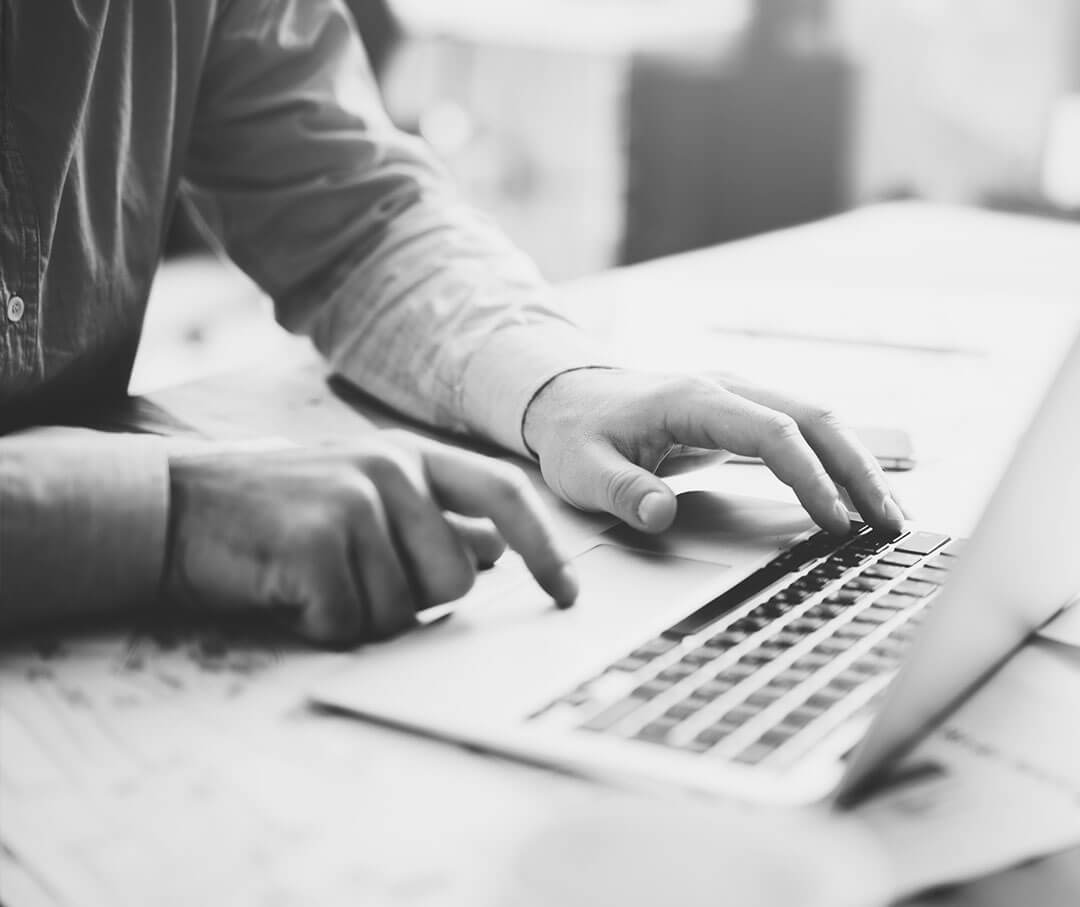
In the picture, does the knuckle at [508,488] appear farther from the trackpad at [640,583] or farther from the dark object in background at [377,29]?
the dark object in background at [377,29]

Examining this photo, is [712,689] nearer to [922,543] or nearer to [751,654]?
[751,654]

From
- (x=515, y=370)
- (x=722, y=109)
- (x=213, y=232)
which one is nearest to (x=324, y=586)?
(x=515, y=370)

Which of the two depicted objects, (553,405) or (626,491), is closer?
(626,491)

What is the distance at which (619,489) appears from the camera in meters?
0.69

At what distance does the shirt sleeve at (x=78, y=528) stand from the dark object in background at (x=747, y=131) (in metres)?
3.36

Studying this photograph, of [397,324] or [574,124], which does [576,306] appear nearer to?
[397,324]

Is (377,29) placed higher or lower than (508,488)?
higher

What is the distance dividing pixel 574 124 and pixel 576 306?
9.01ft

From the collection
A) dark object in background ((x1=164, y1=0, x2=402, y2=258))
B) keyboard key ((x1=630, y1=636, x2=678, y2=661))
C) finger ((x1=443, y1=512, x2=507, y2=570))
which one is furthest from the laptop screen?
dark object in background ((x1=164, y1=0, x2=402, y2=258))

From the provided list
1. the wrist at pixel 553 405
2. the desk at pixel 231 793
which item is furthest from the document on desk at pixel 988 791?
the wrist at pixel 553 405

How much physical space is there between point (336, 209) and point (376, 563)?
58 centimetres

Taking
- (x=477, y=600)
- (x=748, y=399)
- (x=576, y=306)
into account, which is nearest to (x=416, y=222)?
(x=576, y=306)

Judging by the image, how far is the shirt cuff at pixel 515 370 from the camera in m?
0.84

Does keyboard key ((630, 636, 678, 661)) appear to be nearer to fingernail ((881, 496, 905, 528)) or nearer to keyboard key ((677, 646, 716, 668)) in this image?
keyboard key ((677, 646, 716, 668))
